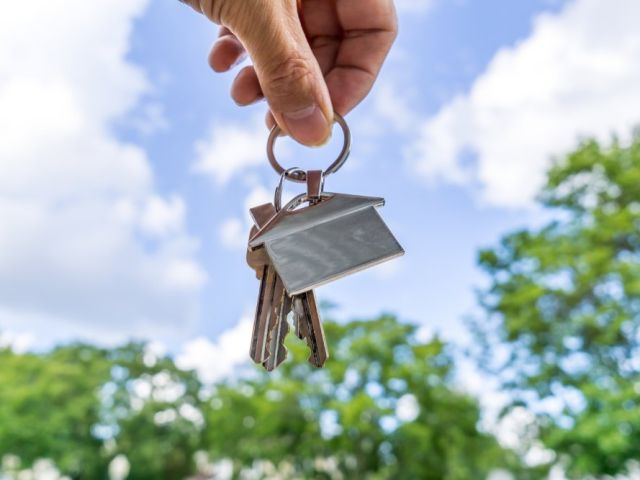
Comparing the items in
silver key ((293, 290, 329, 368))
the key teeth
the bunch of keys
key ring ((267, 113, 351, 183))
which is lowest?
the key teeth

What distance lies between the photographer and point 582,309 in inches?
484

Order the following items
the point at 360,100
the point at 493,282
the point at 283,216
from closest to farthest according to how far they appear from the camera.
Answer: the point at 283,216 < the point at 360,100 < the point at 493,282

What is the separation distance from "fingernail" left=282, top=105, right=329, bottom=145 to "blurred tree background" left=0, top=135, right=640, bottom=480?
33.6 ft

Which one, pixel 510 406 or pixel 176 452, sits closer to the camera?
pixel 510 406

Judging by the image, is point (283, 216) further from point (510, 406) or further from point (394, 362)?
point (394, 362)

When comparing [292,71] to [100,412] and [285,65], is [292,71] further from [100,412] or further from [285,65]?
[100,412]

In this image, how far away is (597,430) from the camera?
10523 mm

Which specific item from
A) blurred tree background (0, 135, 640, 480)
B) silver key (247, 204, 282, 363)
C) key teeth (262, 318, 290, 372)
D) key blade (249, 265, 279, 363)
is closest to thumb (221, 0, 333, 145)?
silver key (247, 204, 282, 363)

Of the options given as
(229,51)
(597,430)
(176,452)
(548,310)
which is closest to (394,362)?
(548,310)

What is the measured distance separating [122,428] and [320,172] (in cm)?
2049

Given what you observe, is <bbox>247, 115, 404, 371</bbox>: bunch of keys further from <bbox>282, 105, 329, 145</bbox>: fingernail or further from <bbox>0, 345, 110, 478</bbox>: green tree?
<bbox>0, 345, 110, 478</bbox>: green tree

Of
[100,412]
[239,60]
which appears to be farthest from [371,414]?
[239,60]

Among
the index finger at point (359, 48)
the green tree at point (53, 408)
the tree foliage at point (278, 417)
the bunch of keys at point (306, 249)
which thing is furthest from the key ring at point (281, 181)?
the green tree at point (53, 408)

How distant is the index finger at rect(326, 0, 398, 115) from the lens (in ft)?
6.70
